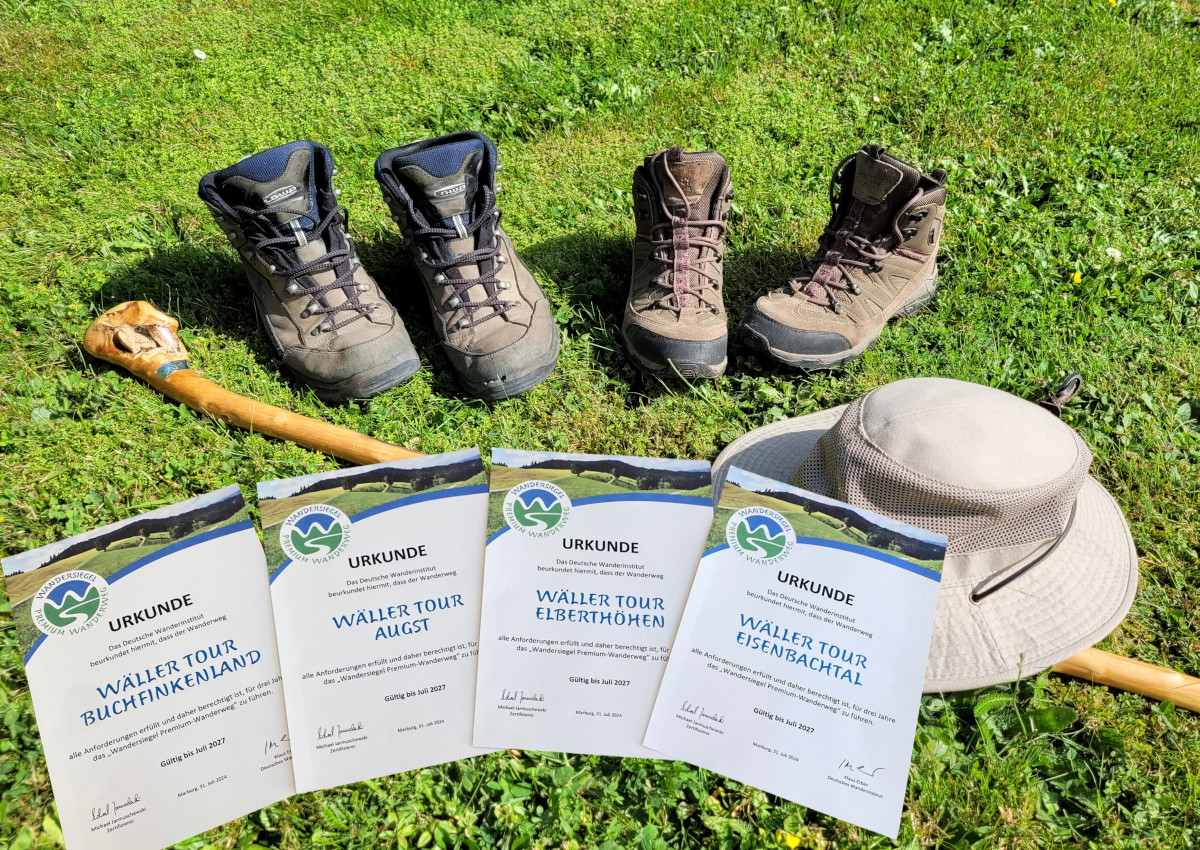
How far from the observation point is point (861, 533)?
1697 millimetres

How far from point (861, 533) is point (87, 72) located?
14.3 feet

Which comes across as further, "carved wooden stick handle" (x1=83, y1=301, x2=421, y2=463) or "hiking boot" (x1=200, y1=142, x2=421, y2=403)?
"hiking boot" (x1=200, y1=142, x2=421, y2=403)

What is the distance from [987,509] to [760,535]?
1.59ft

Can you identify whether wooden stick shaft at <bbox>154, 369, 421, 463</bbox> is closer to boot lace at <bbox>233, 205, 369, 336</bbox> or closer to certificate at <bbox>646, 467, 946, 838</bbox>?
boot lace at <bbox>233, 205, 369, 336</bbox>

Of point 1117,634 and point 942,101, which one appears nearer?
point 1117,634

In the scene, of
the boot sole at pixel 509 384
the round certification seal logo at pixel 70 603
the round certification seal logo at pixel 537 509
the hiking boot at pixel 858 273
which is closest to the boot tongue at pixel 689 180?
the hiking boot at pixel 858 273

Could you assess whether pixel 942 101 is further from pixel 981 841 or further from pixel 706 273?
pixel 981 841

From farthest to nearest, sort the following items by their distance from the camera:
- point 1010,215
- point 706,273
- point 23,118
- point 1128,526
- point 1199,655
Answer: point 23,118
point 1010,215
point 706,273
point 1128,526
point 1199,655

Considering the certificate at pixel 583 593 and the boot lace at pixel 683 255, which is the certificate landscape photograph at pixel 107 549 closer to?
the certificate at pixel 583 593

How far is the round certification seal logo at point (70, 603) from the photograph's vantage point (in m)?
1.64

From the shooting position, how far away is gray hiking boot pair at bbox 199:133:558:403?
7.98 feet

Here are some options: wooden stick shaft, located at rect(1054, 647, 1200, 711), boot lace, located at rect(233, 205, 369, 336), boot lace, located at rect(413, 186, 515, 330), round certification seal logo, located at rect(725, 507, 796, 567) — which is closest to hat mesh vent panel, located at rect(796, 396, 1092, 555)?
round certification seal logo, located at rect(725, 507, 796, 567)

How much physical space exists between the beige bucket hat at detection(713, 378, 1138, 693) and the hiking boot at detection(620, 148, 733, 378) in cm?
70

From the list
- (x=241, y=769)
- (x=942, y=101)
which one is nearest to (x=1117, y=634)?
(x=241, y=769)
